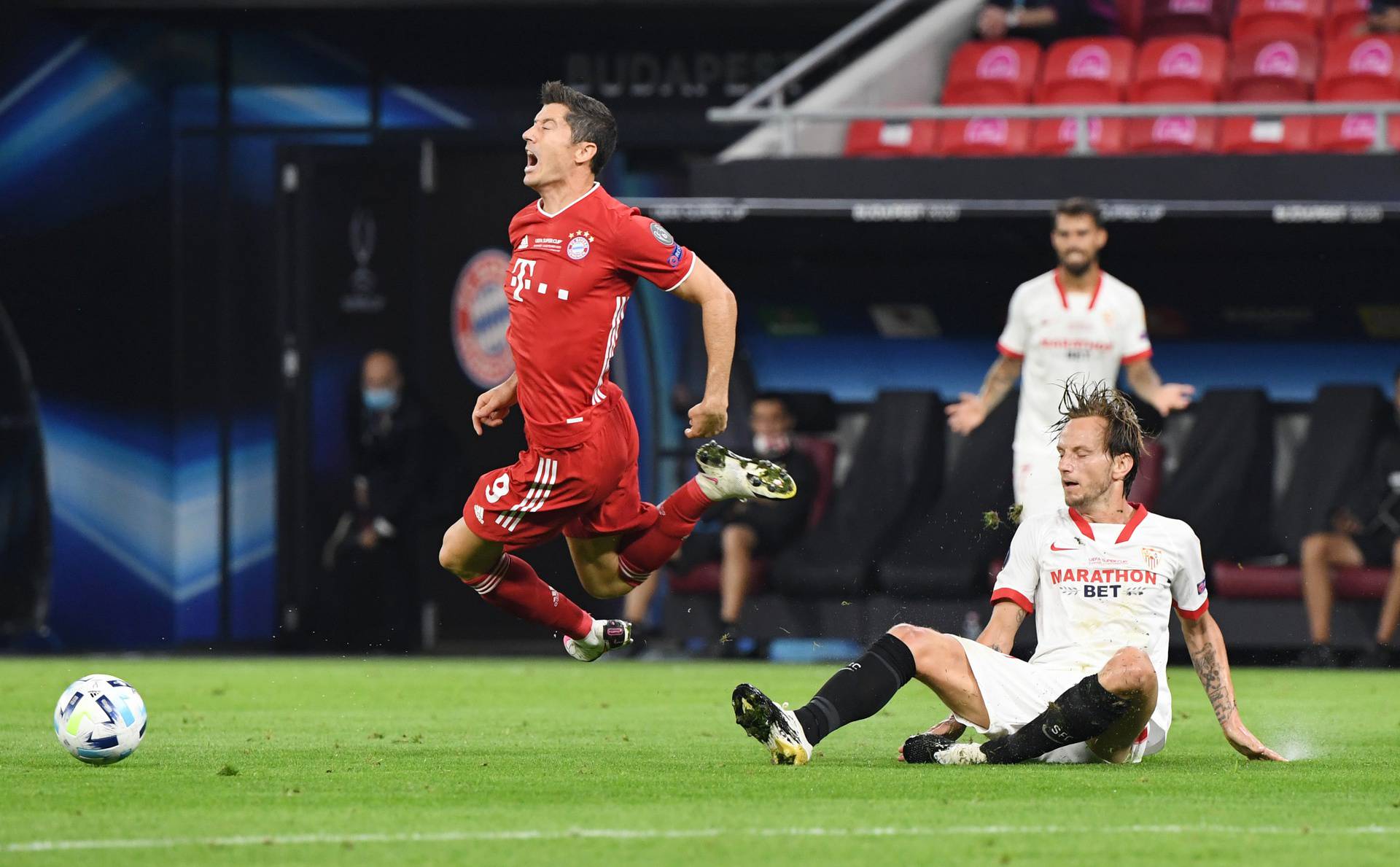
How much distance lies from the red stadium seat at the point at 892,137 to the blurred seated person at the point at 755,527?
1.79 metres

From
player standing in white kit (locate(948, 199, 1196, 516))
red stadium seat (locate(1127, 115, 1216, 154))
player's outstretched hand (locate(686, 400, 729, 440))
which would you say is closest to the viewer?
player's outstretched hand (locate(686, 400, 729, 440))

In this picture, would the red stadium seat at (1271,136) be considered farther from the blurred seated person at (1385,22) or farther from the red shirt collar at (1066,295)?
the red shirt collar at (1066,295)

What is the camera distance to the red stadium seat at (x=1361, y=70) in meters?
13.9

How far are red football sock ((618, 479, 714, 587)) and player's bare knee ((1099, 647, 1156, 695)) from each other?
7.03 feet

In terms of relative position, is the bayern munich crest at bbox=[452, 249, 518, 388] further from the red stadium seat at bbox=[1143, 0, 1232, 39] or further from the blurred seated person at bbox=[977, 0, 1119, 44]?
the red stadium seat at bbox=[1143, 0, 1232, 39]

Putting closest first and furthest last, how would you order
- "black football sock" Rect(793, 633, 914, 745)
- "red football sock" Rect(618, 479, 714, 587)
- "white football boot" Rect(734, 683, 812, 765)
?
"white football boot" Rect(734, 683, 812, 765)
"black football sock" Rect(793, 633, 914, 745)
"red football sock" Rect(618, 479, 714, 587)

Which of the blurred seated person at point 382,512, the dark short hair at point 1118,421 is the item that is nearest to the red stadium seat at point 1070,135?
the blurred seated person at point 382,512

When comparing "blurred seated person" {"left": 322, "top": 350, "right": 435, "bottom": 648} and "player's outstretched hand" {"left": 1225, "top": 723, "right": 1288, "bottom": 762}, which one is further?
"blurred seated person" {"left": 322, "top": 350, "right": 435, "bottom": 648}

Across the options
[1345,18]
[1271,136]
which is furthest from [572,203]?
[1345,18]

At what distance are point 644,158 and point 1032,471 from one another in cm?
640

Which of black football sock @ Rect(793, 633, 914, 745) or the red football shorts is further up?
the red football shorts

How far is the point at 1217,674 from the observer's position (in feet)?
21.1

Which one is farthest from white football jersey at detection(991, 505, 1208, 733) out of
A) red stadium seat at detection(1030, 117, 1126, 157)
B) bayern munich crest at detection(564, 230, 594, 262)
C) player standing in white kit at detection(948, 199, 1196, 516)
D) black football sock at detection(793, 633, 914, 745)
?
red stadium seat at detection(1030, 117, 1126, 157)

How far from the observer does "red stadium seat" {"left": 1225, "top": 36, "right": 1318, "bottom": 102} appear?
46.4 feet
